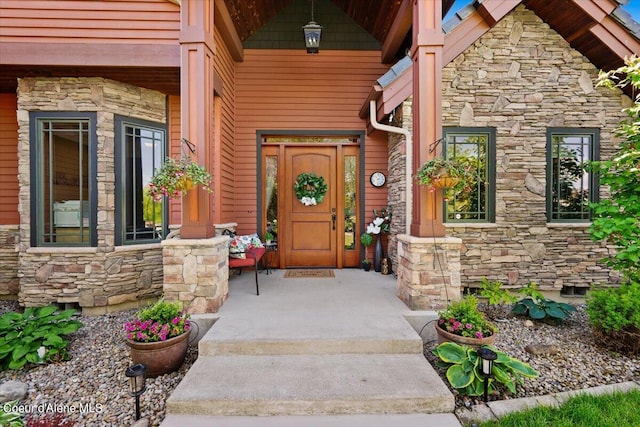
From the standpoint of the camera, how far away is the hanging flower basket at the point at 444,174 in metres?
3.01

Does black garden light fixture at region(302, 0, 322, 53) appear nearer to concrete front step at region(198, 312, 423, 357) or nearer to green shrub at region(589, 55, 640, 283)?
green shrub at region(589, 55, 640, 283)

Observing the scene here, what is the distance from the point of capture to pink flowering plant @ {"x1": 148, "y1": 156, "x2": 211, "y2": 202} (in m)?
2.92

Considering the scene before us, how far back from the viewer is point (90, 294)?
3.84 meters

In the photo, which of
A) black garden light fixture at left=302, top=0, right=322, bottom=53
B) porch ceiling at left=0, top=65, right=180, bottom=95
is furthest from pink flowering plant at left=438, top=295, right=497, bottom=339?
porch ceiling at left=0, top=65, right=180, bottom=95

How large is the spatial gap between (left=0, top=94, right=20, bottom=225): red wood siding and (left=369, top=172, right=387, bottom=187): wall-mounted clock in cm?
524

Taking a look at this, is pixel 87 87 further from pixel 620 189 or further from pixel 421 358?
pixel 620 189

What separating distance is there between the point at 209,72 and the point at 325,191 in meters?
2.50

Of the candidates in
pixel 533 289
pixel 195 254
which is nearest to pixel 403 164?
pixel 533 289

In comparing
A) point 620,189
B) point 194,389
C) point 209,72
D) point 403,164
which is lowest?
point 194,389

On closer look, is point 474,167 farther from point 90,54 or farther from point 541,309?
A: point 90,54

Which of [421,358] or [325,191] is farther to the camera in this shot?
[325,191]

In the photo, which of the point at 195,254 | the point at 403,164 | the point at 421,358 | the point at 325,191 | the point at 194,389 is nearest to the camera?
the point at 194,389

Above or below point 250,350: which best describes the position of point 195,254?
above

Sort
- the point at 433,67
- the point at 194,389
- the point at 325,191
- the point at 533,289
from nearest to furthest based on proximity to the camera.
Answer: the point at 194,389
the point at 433,67
the point at 533,289
the point at 325,191
